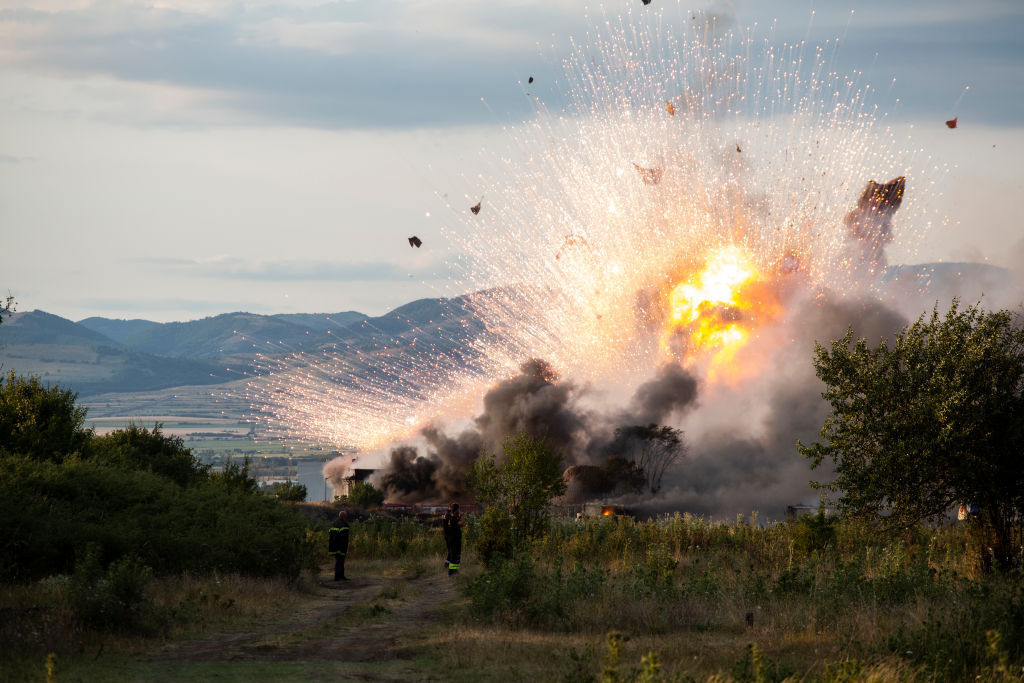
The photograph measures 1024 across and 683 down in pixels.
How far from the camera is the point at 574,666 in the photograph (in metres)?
16.1

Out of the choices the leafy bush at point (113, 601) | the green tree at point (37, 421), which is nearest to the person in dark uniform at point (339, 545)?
the leafy bush at point (113, 601)

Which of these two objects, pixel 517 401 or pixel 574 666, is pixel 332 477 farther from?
pixel 574 666

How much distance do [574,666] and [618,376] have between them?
73.0 m

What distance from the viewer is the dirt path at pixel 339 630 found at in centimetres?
1809

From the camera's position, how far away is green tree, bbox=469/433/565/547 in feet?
107

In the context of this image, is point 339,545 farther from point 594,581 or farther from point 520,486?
point 594,581

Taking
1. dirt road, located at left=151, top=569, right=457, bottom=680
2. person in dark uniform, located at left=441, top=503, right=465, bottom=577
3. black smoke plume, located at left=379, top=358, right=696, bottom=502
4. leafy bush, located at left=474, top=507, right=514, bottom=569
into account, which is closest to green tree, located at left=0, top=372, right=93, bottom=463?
dirt road, located at left=151, top=569, right=457, bottom=680

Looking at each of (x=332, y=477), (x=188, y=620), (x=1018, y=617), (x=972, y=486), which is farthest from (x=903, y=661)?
(x=332, y=477)

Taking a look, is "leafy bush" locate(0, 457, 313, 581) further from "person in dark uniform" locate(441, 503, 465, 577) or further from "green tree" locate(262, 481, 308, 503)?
"green tree" locate(262, 481, 308, 503)

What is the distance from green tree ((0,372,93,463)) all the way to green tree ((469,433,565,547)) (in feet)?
58.9

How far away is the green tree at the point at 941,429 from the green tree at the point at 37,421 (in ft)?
101

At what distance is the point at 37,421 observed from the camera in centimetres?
4031

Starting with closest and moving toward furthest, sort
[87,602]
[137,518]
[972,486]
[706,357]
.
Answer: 1. [87,602]
2. [972,486]
3. [137,518]
4. [706,357]

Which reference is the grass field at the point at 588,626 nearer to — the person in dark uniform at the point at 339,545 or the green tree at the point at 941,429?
the green tree at the point at 941,429
